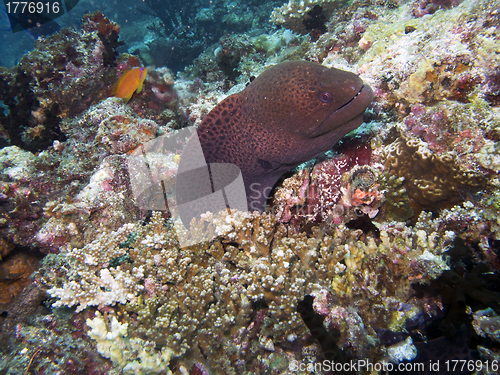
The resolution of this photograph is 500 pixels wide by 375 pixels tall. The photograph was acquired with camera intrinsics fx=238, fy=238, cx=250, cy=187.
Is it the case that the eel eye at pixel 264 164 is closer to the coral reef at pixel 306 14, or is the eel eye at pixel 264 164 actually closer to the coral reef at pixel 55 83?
the coral reef at pixel 55 83

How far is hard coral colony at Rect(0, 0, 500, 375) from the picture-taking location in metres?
2.05

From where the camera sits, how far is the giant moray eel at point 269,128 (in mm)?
2145

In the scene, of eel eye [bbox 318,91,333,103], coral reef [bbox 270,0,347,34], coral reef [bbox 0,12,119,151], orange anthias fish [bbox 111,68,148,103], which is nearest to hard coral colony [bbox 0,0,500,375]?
eel eye [bbox 318,91,333,103]

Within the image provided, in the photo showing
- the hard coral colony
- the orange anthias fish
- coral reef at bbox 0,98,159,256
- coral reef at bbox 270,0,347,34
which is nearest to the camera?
the hard coral colony

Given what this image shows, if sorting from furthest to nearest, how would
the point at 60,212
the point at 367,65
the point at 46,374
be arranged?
the point at 367,65 → the point at 60,212 → the point at 46,374

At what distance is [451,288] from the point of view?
79.8 inches

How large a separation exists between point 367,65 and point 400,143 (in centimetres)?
175

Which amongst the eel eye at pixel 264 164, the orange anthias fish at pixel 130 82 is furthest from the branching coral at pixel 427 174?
the orange anthias fish at pixel 130 82

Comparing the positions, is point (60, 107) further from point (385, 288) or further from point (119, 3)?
point (119, 3)

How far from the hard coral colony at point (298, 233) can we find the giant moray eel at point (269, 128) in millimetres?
18

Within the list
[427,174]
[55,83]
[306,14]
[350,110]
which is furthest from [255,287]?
[306,14]

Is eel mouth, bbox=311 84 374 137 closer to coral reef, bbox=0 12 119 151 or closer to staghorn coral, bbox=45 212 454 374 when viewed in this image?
staghorn coral, bbox=45 212 454 374

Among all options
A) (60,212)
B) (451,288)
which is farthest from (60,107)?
(451,288)

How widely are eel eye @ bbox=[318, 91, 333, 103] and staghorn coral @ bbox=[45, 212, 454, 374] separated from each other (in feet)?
4.39
